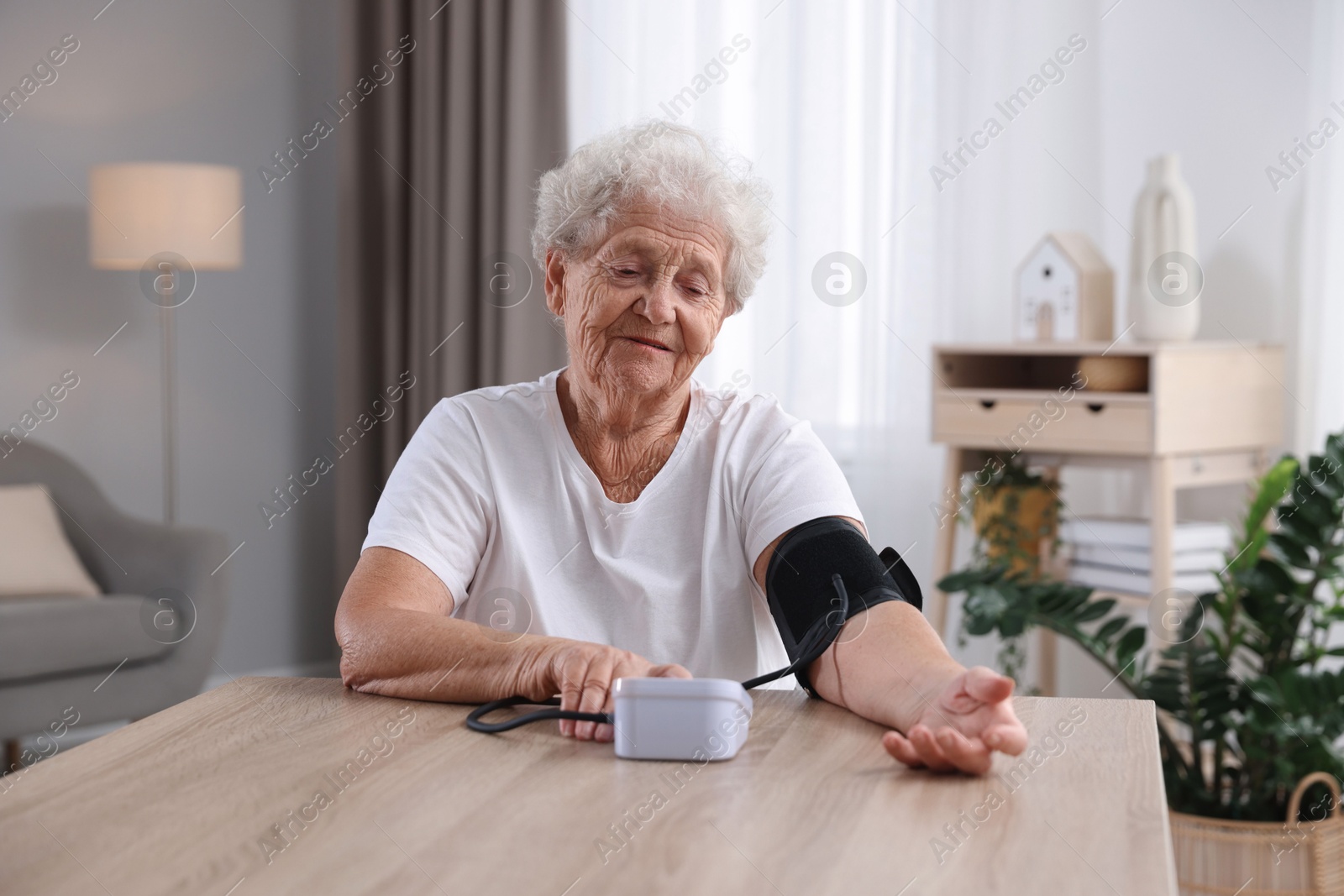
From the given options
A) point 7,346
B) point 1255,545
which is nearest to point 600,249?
point 1255,545

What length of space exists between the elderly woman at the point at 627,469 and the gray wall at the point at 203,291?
2130 mm

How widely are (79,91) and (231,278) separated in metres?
0.64

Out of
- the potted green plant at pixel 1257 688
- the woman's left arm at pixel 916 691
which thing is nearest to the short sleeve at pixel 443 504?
the woman's left arm at pixel 916 691

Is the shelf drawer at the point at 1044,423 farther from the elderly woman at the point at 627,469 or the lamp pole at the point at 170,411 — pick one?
the lamp pole at the point at 170,411

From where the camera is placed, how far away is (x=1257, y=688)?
1.94 metres

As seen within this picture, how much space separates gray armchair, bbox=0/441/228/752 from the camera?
8.52ft

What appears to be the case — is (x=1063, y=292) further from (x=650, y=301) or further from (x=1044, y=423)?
(x=650, y=301)

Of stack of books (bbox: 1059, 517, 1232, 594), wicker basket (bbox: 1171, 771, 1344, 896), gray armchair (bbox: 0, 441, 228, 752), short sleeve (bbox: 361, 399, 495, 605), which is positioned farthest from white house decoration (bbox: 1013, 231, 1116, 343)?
gray armchair (bbox: 0, 441, 228, 752)

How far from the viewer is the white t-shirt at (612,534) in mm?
1248

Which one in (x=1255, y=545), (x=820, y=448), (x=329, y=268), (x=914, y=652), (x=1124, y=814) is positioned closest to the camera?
(x=1124, y=814)

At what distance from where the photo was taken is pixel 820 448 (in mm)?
1288

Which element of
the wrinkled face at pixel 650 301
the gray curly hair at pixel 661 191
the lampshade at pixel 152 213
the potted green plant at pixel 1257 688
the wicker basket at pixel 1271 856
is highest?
the lampshade at pixel 152 213

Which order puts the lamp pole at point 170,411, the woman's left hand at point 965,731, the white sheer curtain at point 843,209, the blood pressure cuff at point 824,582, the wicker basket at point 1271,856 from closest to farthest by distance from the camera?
the woman's left hand at point 965,731 < the blood pressure cuff at point 824,582 < the wicker basket at point 1271,856 < the white sheer curtain at point 843,209 < the lamp pole at point 170,411

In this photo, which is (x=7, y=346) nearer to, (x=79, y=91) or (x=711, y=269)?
(x=79, y=91)
